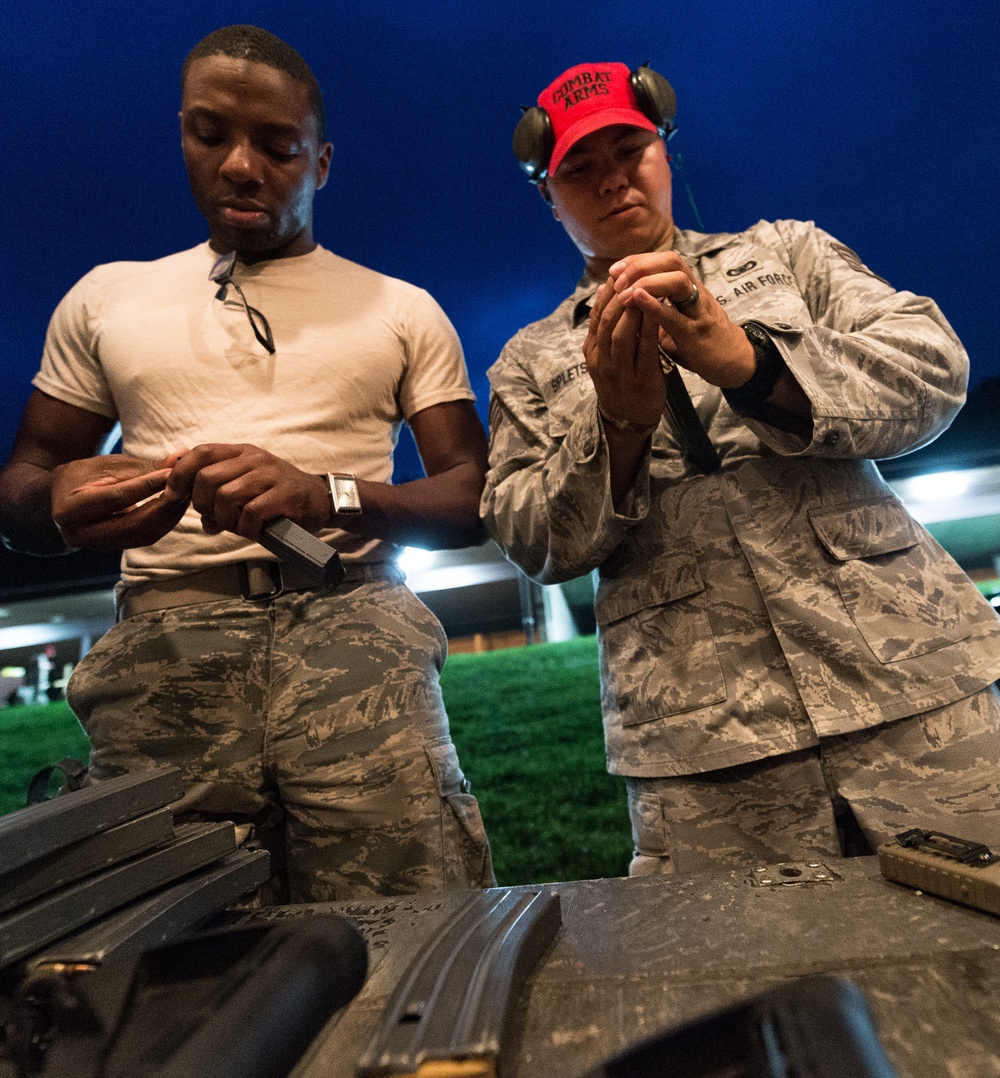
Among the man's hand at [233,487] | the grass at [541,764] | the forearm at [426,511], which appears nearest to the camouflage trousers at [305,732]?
the forearm at [426,511]

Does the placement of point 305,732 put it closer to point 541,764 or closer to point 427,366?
point 427,366

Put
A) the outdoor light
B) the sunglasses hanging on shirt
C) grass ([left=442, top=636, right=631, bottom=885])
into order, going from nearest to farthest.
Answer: the sunglasses hanging on shirt → grass ([left=442, top=636, right=631, bottom=885]) → the outdoor light

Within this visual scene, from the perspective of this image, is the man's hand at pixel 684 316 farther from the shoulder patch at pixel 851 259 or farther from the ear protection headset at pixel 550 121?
the ear protection headset at pixel 550 121

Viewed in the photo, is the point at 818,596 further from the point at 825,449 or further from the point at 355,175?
the point at 355,175

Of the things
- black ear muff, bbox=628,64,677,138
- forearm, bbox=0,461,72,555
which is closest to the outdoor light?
black ear muff, bbox=628,64,677,138

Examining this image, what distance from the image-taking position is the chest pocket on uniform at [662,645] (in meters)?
1.34

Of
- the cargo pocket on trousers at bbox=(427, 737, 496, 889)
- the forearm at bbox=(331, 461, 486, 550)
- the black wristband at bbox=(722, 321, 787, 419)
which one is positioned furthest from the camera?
the forearm at bbox=(331, 461, 486, 550)

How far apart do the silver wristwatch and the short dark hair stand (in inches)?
33.2

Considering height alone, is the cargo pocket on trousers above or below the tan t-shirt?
below

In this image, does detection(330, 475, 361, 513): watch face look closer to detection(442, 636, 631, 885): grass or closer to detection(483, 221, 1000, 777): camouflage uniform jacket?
detection(483, 221, 1000, 777): camouflage uniform jacket

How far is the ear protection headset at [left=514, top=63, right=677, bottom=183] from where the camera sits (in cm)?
164

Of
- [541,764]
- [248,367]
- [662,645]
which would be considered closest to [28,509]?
[248,367]

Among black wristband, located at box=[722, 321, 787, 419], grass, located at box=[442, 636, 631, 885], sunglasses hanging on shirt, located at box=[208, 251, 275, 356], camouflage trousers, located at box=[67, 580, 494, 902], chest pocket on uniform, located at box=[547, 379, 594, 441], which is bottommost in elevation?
grass, located at box=[442, 636, 631, 885]

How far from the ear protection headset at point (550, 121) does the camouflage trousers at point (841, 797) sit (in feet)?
4.30
